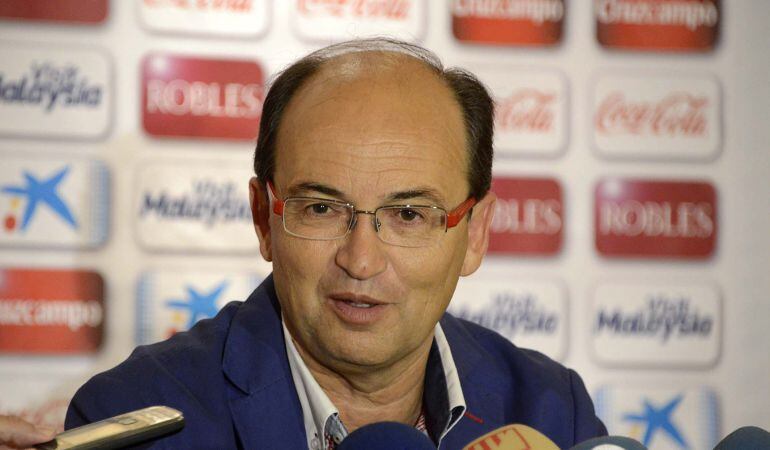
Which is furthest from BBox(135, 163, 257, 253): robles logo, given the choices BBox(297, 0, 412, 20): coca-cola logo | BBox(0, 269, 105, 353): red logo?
BBox(297, 0, 412, 20): coca-cola logo

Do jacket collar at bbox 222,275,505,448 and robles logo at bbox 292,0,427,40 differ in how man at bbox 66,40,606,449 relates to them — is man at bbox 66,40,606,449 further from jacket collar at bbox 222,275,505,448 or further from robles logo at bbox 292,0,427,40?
robles logo at bbox 292,0,427,40

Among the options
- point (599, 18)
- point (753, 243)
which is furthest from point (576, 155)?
point (753, 243)

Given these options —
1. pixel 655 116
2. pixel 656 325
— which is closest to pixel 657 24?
pixel 655 116

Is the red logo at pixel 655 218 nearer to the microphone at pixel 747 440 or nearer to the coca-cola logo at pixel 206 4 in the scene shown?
the coca-cola logo at pixel 206 4

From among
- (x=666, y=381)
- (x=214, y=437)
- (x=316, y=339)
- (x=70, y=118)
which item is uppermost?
(x=70, y=118)

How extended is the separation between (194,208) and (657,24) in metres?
1.37

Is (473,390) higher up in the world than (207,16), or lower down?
lower down

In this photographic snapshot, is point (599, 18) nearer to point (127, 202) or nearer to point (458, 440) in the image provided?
point (127, 202)

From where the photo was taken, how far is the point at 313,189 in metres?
1.45

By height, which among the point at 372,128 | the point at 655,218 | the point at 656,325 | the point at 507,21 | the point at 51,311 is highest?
the point at 507,21

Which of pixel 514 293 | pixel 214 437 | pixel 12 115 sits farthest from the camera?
pixel 514 293

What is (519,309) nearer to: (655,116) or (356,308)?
(655,116)

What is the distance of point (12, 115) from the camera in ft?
8.00

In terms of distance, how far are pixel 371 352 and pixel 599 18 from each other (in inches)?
63.8
